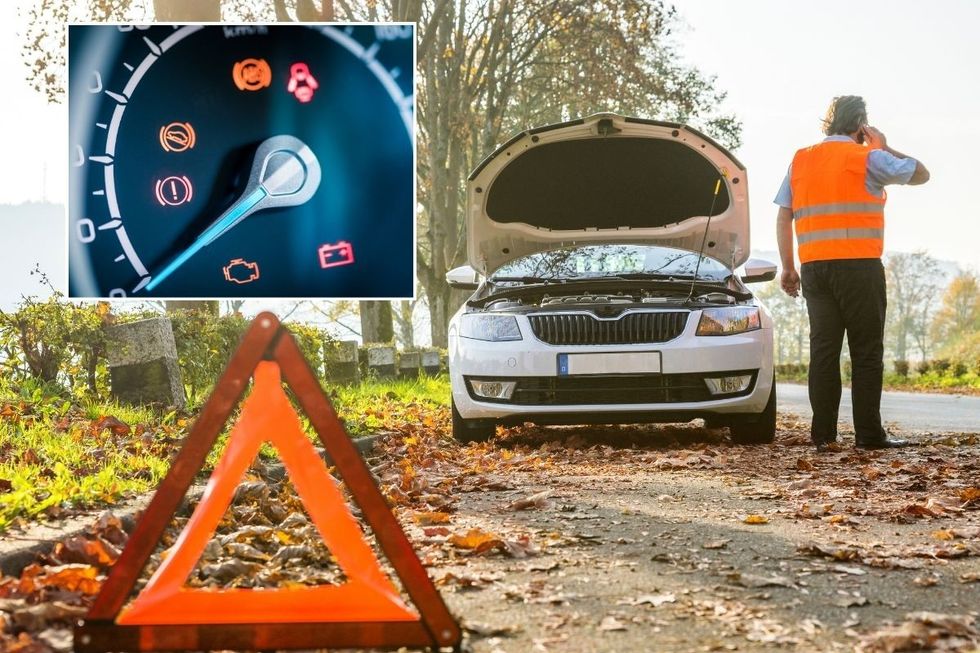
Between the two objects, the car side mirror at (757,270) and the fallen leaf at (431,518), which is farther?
the car side mirror at (757,270)

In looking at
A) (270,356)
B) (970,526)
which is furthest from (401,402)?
(270,356)

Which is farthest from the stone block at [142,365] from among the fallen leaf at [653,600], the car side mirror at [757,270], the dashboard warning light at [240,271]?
the fallen leaf at [653,600]

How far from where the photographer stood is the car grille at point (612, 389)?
685cm

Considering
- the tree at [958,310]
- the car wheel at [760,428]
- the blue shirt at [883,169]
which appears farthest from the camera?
the tree at [958,310]

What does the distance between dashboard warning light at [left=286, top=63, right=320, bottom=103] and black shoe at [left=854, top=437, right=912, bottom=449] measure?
4.59 m

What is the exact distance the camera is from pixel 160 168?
7.08 metres

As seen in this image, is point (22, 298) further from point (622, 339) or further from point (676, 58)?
point (676, 58)

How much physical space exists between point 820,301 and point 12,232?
132 meters

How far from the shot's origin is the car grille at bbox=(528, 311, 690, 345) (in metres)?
6.88

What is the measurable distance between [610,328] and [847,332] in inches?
61.4

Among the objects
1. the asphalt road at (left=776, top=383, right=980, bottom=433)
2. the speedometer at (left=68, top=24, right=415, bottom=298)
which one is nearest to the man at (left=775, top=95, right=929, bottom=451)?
the speedometer at (left=68, top=24, right=415, bottom=298)

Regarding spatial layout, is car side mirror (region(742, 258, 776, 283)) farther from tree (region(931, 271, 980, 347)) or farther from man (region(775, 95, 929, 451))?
tree (region(931, 271, 980, 347))

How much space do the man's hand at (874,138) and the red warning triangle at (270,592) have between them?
5.22 m

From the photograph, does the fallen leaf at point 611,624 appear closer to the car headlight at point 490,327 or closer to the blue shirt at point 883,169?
the car headlight at point 490,327
